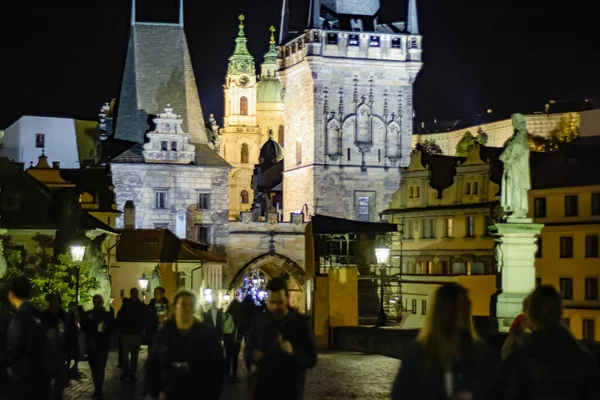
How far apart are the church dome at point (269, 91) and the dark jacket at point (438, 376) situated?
136 meters

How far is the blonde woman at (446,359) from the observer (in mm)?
7574

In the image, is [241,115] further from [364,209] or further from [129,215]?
[129,215]

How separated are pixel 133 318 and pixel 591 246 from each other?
101ft

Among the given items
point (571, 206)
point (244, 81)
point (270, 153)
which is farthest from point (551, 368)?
point (244, 81)

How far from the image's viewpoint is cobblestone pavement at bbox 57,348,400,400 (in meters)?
17.9

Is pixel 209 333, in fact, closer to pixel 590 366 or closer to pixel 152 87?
pixel 590 366

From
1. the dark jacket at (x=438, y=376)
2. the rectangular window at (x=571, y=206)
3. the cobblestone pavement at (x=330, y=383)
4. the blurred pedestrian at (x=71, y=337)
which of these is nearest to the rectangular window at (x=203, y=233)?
the rectangular window at (x=571, y=206)

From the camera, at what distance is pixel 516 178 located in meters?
22.9

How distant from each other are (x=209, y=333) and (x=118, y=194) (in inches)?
2346

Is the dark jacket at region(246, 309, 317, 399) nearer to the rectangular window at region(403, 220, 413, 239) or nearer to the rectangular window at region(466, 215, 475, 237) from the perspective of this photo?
the rectangular window at region(466, 215, 475, 237)

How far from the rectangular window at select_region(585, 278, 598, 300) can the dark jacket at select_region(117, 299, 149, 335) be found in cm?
2945

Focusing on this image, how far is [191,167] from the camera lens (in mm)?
69750

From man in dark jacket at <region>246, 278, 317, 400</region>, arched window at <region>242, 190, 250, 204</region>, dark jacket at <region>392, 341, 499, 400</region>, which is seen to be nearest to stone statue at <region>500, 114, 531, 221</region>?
man in dark jacket at <region>246, 278, 317, 400</region>

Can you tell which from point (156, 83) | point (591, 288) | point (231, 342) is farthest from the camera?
point (156, 83)
